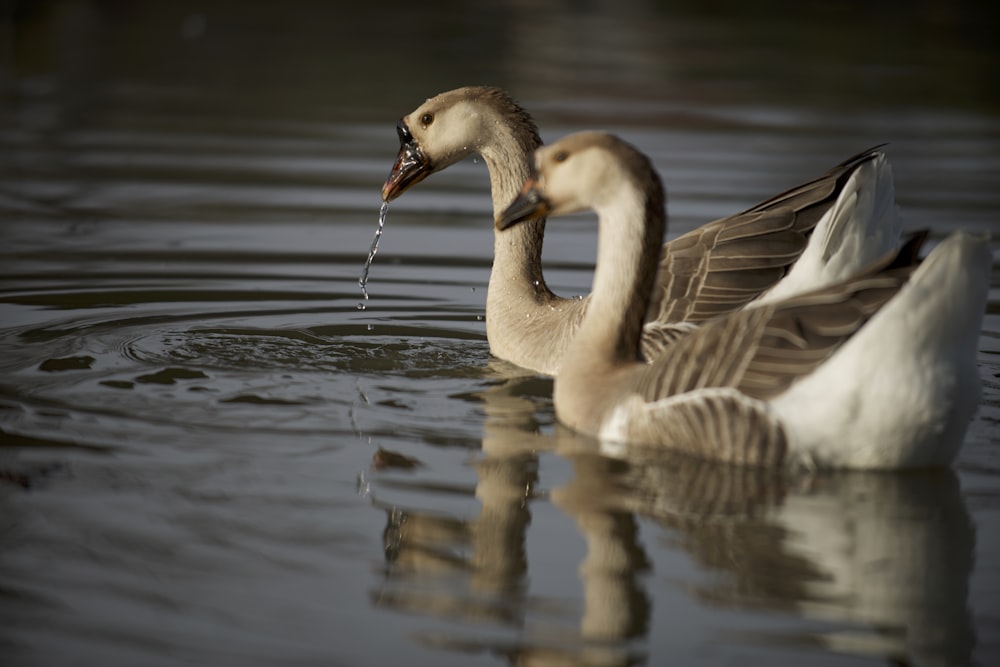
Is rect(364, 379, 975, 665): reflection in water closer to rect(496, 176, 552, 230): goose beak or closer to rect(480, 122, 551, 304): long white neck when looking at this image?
rect(496, 176, 552, 230): goose beak

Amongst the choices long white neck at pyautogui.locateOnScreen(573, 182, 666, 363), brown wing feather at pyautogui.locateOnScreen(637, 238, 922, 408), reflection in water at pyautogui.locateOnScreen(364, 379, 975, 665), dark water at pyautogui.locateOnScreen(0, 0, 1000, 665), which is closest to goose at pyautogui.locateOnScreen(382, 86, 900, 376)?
dark water at pyautogui.locateOnScreen(0, 0, 1000, 665)

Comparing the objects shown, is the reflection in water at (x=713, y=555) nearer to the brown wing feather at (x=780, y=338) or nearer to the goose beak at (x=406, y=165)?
the brown wing feather at (x=780, y=338)

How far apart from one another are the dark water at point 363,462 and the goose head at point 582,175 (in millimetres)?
1082

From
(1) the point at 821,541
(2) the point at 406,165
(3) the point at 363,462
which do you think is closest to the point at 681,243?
(2) the point at 406,165

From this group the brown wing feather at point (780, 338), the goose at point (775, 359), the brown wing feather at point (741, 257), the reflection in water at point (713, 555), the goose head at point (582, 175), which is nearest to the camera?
the reflection in water at point (713, 555)

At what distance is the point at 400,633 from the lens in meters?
4.85

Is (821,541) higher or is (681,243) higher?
(681,243)

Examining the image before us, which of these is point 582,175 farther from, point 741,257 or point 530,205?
point 741,257

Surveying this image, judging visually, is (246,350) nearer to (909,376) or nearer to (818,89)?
(909,376)

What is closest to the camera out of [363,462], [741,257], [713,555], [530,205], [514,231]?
[713,555]

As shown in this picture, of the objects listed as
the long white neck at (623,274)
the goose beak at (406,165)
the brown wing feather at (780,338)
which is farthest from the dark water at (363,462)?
the goose beak at (406,165)

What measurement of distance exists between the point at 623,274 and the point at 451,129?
8.27ft

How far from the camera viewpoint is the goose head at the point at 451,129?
912 cm

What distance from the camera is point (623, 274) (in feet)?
22.8
